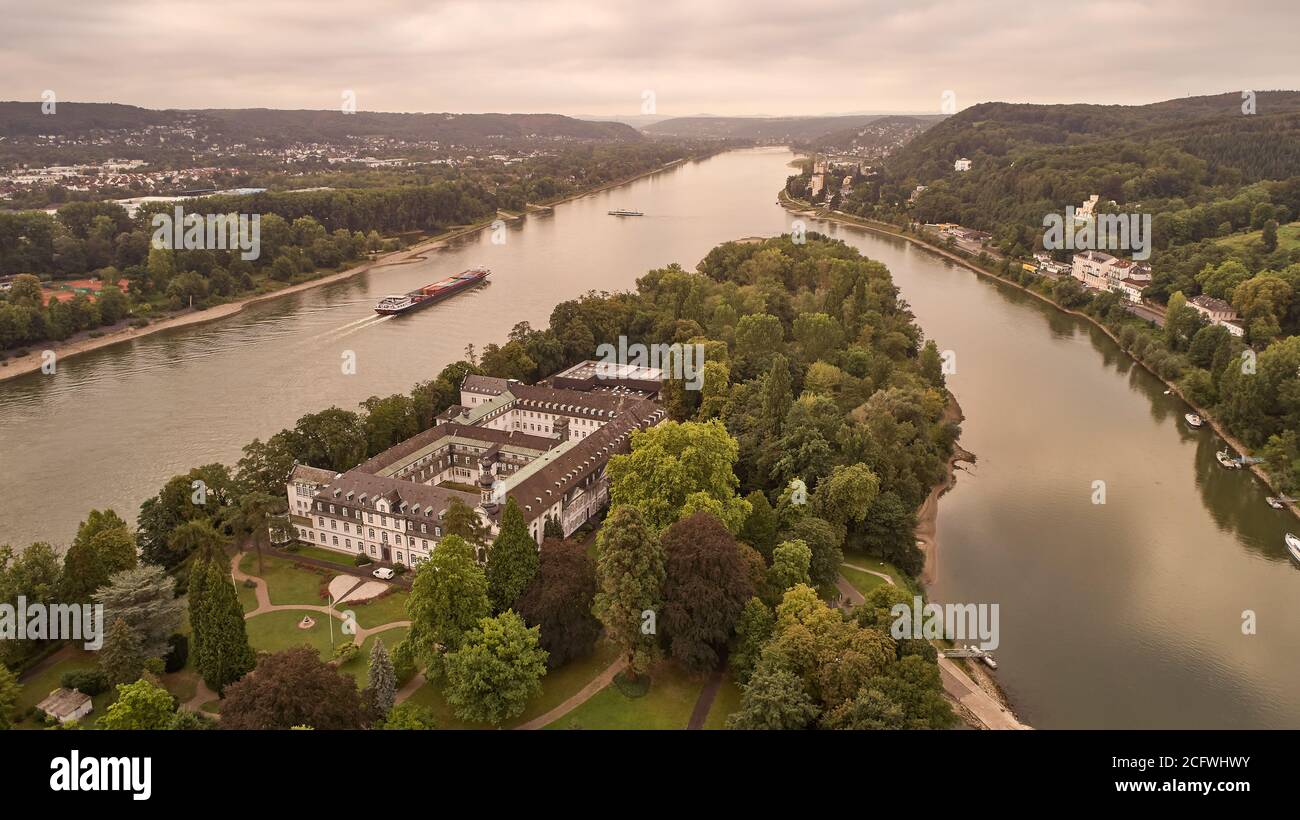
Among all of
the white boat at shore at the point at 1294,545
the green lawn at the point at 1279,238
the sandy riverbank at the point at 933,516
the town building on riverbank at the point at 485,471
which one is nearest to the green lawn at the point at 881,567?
the sandy riverbank at the point at 933,516

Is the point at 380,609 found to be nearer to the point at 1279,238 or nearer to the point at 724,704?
the point at 724,704

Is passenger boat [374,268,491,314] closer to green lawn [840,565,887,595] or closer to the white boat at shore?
green lawn [840,565,887,595]

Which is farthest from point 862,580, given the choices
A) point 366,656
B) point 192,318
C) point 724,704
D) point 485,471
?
point 192,318

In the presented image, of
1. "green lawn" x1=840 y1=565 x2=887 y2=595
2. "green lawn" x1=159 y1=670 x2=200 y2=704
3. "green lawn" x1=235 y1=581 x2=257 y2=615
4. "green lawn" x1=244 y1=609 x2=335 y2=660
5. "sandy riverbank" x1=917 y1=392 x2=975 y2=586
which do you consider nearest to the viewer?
"green lawn" x1=159 y1=670 x2=200 y2=704

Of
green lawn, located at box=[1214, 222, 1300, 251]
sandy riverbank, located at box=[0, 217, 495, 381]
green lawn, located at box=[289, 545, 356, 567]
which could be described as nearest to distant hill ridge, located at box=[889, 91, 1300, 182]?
green lawn, located at box=[1214, 222, 1300, 251]

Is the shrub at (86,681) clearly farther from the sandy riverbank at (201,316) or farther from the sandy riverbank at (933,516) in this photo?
the sandy riverbank at (201,316)
